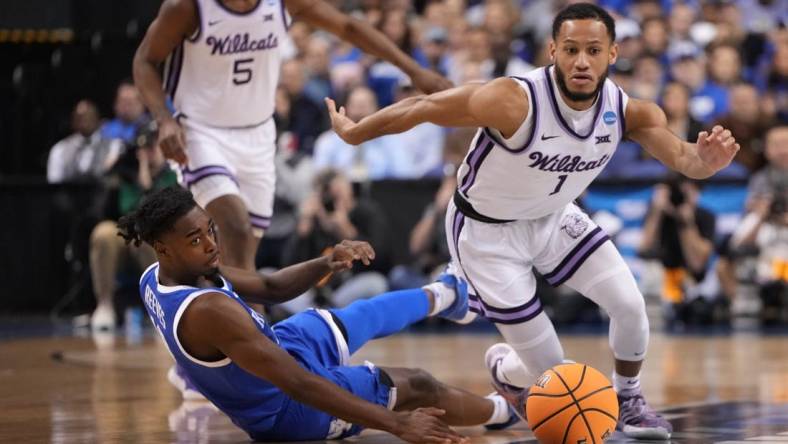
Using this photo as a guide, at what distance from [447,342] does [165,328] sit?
6.48 m

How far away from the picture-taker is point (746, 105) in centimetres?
1371

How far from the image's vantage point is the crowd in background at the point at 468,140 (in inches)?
527

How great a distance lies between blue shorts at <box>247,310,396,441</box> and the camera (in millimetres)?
6273

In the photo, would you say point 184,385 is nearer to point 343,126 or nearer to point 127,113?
point 343,126

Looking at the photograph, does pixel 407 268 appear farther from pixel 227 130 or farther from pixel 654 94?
pixel 227 130

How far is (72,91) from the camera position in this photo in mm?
16688

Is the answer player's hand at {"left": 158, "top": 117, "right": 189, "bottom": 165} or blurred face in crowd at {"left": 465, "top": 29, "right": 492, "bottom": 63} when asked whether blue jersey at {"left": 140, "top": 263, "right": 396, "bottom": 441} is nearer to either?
player's hand at {"left": 158, "top": 117, "right": 189, "bottom": 165}

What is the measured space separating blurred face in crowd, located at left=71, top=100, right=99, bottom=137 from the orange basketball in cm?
989

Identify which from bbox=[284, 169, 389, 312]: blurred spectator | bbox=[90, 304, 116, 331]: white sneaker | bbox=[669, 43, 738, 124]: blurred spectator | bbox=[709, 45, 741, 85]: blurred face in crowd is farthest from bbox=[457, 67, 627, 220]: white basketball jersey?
bbox=[709, 45, 741, 85]: blurred face in crowd

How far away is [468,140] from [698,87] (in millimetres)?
2628

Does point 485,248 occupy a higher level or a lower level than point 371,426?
higher

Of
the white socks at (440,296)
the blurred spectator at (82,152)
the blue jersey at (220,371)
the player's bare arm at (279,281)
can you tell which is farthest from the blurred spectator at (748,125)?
the blue jersey at (220,371)

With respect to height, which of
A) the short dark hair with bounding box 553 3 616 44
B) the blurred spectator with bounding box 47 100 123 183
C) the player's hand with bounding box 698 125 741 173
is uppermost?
the short dark hair with bounding box 553 3 616 44

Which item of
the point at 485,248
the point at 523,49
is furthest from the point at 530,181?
the point at 523,49
